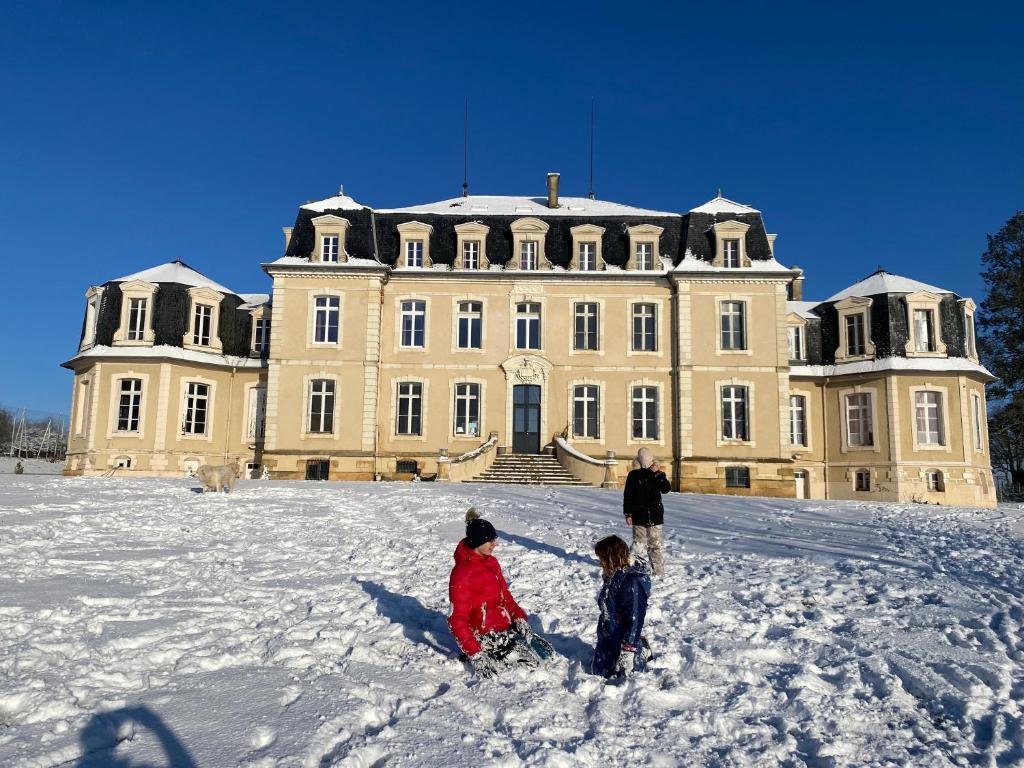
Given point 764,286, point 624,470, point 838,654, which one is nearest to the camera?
point 838,654

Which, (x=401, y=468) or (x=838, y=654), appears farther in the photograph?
(x=401, y=468)

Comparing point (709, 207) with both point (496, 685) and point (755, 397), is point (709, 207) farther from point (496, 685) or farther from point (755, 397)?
point (496, 685)

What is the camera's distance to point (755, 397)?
24.4 metres

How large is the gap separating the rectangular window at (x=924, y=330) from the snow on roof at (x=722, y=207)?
23.5 feet

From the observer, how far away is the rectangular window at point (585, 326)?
2533cm

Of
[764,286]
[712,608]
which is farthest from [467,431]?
[712,608]

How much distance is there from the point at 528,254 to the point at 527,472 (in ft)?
27.0

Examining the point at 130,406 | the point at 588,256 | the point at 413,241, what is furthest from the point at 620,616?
the point at 130,406

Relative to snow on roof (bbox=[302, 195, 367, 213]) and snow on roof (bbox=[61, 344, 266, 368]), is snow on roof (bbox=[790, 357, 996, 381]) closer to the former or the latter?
snow on roof (bbox=[302, 195, 367, 213])

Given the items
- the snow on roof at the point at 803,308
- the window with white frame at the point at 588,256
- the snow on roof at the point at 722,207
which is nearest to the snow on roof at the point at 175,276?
the window with white frame at the point at 588,256

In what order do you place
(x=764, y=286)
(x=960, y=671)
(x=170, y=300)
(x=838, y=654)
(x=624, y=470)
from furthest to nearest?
(x=170, y=300) → (x=764, y=286) → (x=624, y=470) → (x=838, y=654) → (x=960, y=671)

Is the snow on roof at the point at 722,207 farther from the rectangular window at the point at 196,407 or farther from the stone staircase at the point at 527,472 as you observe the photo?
the rectangular window at the point at 196,407

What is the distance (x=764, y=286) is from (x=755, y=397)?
3.94 m

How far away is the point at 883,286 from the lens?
26750 mm
